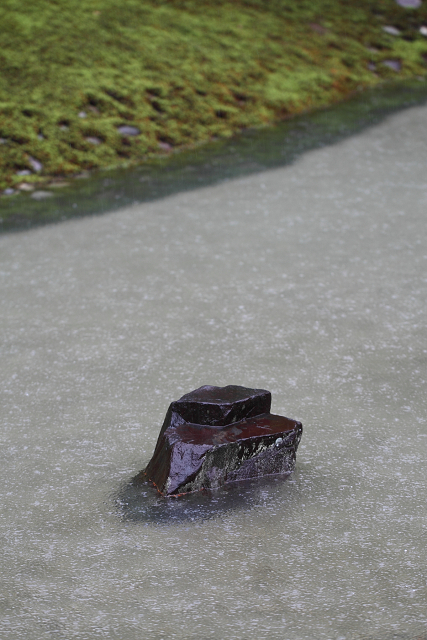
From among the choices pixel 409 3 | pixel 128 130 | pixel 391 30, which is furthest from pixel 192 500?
pixel 409 3

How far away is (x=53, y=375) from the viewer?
2.45 m

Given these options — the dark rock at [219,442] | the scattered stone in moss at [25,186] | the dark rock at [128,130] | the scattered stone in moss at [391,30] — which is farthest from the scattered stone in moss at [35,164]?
the scattered stone in moss at [391,30]

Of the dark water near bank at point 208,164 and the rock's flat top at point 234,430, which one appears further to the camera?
the dark water near bank at point 208,164

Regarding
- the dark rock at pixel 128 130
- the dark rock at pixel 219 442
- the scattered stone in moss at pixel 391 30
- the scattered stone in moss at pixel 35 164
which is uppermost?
the scattered stone in moss at pixel 391 30

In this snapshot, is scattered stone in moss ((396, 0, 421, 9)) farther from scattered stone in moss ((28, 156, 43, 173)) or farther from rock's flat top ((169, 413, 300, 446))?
rock's flat top ((169, 413, 300, 446))

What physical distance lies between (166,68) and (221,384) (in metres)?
A: 4.09

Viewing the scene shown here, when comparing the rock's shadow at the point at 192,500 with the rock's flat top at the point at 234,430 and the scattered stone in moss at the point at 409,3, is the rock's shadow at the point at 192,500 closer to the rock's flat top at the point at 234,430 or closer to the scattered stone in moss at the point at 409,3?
the rock's flat top at the point at 234,430

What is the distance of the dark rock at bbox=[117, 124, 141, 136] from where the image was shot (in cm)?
512

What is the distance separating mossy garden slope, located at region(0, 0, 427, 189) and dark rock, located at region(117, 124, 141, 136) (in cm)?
2

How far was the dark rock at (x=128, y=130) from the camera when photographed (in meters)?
5.12

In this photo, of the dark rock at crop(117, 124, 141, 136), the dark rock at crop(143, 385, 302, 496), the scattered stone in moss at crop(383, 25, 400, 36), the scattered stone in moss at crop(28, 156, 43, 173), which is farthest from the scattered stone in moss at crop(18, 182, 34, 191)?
the scattered stone in moss at crop(383, 25, 400, 36)

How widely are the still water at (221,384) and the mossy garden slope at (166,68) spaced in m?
1.18

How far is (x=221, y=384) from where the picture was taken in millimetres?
2336

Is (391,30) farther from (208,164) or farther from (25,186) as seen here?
(25,186)
